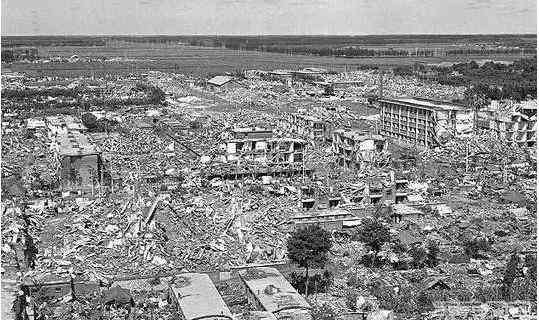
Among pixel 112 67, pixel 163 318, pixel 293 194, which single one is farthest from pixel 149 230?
pixel 112 67

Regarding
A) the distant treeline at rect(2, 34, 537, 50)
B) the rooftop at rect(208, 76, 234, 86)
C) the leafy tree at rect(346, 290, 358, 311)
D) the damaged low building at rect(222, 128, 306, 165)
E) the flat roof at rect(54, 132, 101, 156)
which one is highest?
the distant treeline at rect(2, 34, 537, 50)

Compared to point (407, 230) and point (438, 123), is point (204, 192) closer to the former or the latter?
point (407, 230)

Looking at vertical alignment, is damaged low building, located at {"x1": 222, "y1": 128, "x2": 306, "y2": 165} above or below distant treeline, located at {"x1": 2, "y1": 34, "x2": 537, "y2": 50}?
below

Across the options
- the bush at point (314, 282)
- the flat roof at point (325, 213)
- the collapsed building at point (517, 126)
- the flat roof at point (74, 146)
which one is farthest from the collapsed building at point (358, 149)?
the bush at point (314, 282)

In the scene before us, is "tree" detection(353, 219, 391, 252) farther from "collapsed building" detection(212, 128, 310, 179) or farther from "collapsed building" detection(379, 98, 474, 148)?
"collapsed building" detection(379, 98, 474, 148)

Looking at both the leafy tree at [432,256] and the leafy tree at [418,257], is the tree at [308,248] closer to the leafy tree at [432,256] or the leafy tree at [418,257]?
the leafy tree at [418,257]

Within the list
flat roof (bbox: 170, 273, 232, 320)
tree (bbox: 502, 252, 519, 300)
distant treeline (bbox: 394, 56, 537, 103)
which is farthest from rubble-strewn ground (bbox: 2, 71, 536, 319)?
distant treeline (bbox: 394, 56, 537, 103)

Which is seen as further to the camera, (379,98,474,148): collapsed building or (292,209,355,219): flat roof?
(379,98,474,148): collapsed building
